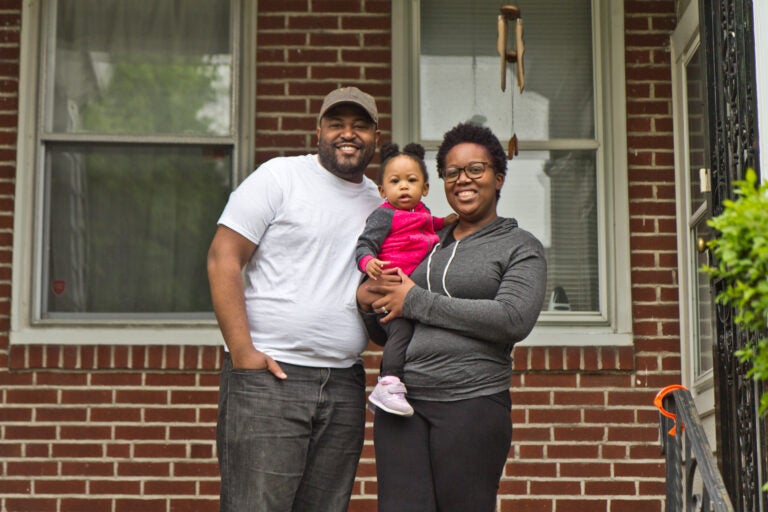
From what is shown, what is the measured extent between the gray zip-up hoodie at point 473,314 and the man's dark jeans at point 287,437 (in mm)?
439

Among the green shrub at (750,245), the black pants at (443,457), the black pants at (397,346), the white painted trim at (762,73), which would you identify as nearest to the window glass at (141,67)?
the black pants at (397,346)

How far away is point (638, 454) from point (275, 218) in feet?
8.85

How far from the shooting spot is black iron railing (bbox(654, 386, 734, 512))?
3.82 metres

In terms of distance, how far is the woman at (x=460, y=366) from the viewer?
384 centimetres

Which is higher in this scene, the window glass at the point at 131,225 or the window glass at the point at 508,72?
the window glass at the point at 508,72

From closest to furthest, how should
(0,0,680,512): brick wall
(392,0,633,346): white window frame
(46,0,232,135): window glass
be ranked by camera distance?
1. (0,0,680,512): brick wall
2. (392,0,633,346): white window frame
3. (46,0,232,135): window glass

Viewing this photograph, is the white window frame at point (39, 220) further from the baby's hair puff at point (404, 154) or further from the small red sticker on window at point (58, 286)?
the baby's hair puff at point (404, 154)

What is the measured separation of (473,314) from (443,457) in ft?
1.48

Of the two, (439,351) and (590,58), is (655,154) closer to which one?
(590,58)

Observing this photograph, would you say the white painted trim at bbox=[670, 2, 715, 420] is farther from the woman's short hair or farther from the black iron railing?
the woman's short hair

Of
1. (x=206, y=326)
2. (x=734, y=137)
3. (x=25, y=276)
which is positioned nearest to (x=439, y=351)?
(x=734, y=137)

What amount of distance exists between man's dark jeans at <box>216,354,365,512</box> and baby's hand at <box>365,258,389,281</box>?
0.42m

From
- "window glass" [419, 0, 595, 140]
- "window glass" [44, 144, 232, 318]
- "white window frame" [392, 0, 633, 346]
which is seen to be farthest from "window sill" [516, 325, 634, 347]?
"window glass" [44, 144, 232, 318]

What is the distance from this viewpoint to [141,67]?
21.3 feet
